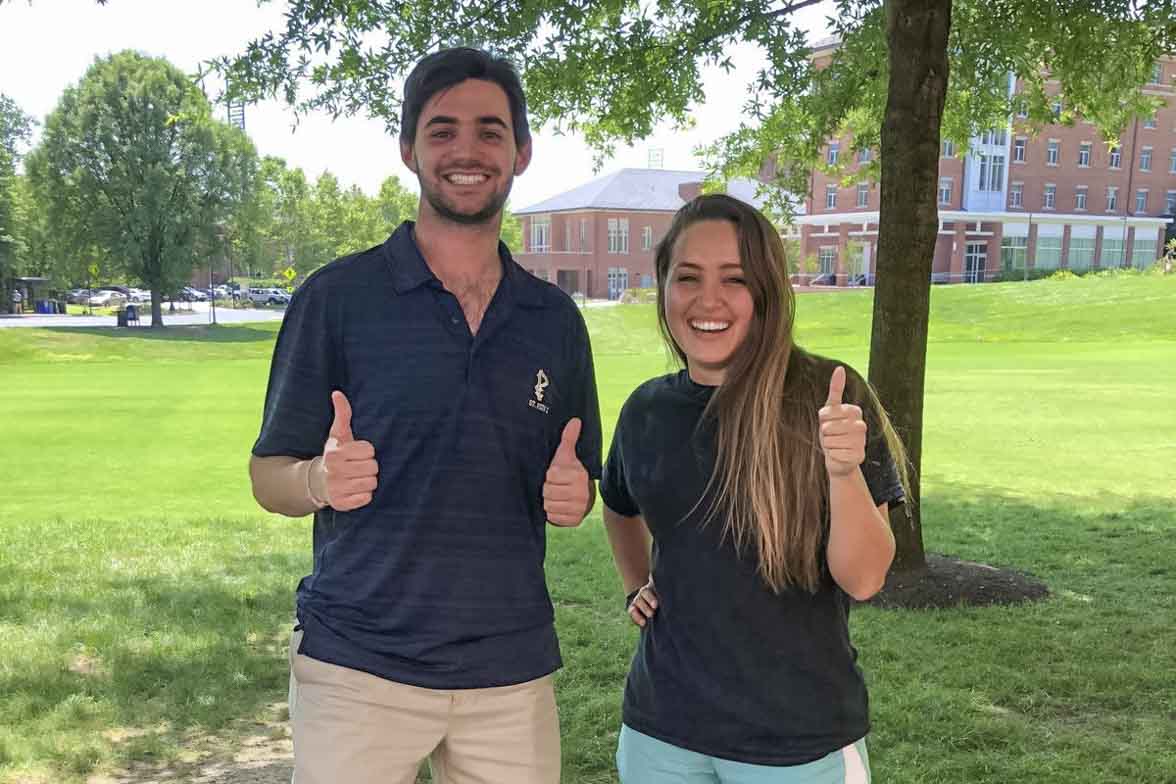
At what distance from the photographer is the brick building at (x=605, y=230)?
77562mm

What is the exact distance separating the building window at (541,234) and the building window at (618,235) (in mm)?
5525

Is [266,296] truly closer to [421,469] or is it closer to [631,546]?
[631,546]

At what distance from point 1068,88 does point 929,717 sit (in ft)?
21.6

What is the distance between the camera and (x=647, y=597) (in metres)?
2.52

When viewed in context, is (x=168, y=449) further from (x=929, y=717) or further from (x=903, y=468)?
(x=903, y=468)

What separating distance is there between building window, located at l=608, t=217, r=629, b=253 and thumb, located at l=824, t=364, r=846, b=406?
250ft

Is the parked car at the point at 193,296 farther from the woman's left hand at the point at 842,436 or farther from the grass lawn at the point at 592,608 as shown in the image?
the woman's left hand at the point at 842,436

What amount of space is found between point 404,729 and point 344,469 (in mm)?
626

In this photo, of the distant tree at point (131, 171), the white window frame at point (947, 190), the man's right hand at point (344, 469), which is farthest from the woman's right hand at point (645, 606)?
the white window frame at point (947, 190)

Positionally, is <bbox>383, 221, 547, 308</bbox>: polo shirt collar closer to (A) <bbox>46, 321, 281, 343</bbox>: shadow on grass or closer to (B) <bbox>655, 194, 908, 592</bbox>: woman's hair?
(B) <bbox>655, 194, 908, 592</bbox>: woman's hair

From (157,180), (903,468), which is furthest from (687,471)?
(157,180)

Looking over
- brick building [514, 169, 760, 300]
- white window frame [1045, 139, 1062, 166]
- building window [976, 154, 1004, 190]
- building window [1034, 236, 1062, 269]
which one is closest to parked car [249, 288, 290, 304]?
brick building [514, 169, 760, 300]

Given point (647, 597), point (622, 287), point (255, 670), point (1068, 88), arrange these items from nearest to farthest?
point (647, 597) < point (255, 670) < point (1068, 88) < point (622, 287)

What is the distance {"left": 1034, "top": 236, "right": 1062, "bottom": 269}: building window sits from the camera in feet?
233
